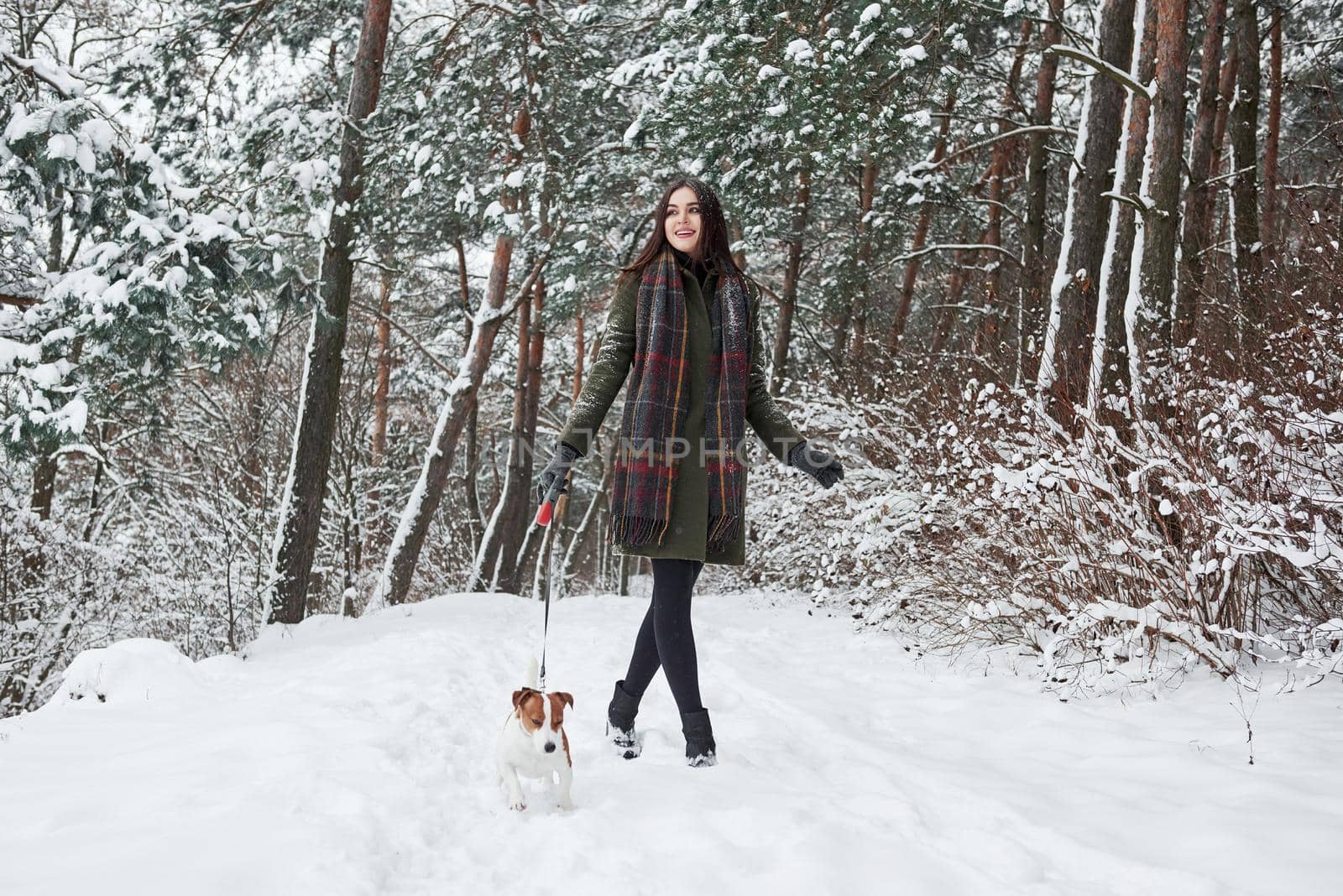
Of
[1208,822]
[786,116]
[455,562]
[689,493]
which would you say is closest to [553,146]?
[786,116]

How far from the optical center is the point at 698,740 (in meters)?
2.81

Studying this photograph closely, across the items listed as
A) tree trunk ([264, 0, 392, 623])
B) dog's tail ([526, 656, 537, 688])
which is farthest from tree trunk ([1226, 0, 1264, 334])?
dog's tail ([526, 656, 537, 688])

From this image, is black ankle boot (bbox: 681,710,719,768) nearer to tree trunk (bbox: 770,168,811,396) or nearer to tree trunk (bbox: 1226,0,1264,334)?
tree trunk (bbox: 770,168,811,396)

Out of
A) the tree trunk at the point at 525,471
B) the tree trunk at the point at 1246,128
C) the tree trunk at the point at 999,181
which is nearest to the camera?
the tree trunk at the point at 1246,128

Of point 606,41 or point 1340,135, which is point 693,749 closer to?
point 1340,135

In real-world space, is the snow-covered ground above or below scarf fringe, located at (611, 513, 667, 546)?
below

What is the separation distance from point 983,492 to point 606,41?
7190mm

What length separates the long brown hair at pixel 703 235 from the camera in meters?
3.00

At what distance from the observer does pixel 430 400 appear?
16.1 meters

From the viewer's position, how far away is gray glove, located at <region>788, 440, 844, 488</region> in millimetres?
2891

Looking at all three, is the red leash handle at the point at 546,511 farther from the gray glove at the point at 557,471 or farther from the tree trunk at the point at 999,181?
the tree trunk at the point at 999,181

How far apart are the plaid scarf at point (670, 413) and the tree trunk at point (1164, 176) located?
3.00 m

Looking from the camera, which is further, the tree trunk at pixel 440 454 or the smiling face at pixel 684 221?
the tree trunk at pixel 440 454

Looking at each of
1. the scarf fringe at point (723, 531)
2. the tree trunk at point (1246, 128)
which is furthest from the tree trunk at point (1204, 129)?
the scarf fringe at point (723, 531)
